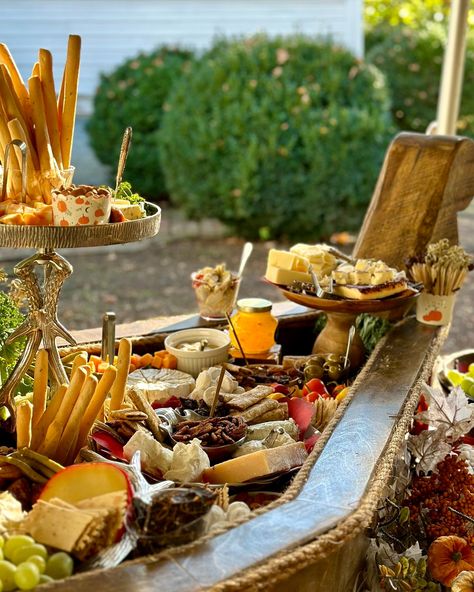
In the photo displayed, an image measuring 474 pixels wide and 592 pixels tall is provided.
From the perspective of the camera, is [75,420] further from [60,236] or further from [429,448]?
[429,448]

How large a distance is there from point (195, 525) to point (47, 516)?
320 mm

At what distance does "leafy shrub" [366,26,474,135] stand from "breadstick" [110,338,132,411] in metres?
9.33

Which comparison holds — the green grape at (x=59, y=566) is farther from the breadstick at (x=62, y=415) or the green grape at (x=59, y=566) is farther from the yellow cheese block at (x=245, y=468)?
Result: the yellow cheese block at (x=245, y=468)

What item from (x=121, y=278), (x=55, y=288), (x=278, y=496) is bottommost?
(x=121, y=278)

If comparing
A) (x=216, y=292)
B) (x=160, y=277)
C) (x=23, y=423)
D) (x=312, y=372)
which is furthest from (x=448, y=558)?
(x=160, y=277)

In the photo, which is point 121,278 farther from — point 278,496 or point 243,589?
point 243,589

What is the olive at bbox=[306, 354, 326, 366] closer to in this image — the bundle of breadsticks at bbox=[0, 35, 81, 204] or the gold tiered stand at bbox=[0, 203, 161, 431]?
the gold tiered stand at bbox=[0, 203, 161, 431]

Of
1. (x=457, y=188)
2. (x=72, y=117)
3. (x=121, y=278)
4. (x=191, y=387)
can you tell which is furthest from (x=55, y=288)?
(x=121, y=278)

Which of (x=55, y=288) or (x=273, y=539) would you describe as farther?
(x=55, y=288)

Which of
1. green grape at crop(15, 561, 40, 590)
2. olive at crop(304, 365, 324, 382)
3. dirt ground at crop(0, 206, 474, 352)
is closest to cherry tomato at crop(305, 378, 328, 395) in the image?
olive at crop(304, 365, 324, 382)

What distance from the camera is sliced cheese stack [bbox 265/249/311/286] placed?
134 inches

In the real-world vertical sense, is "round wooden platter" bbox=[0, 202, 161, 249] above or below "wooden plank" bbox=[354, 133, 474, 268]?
above

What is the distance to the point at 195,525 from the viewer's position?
1.91 m

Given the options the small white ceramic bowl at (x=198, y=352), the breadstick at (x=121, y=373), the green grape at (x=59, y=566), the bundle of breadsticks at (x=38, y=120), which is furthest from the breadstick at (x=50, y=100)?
the green grape at (x=59, y=566)
